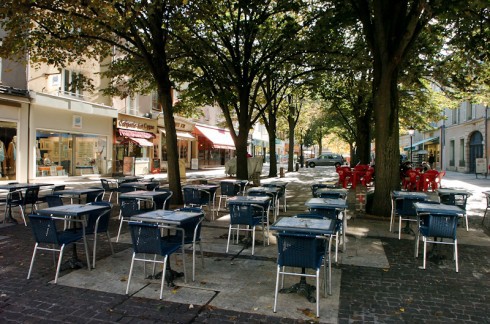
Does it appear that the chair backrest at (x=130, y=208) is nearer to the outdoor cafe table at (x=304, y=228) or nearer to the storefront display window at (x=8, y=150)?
the outdoor cafe table at (x=304, y=228)

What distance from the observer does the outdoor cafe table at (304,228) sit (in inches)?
177

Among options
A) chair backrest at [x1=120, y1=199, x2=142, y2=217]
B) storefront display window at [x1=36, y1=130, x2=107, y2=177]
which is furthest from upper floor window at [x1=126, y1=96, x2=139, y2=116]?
chair backrest at [x1=120, y1=199, x2=142, y2=217]

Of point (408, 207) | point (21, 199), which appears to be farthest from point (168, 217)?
point (21, 199)

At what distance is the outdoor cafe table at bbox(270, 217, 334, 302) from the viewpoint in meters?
4.48

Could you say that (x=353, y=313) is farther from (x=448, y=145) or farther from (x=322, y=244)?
(x=448, y=145)

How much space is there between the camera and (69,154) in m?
21.8

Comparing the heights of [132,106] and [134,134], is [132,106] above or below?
above

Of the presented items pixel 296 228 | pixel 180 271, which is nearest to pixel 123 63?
pixel 180 271

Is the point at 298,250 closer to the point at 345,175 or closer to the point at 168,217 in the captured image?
the point at 168,217

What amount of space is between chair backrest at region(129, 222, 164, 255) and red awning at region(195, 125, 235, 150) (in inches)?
1169

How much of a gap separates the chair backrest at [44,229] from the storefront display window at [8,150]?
574 inches

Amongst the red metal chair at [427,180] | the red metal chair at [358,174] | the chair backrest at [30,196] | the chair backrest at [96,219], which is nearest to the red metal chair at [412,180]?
the red metal chair at [427,180]

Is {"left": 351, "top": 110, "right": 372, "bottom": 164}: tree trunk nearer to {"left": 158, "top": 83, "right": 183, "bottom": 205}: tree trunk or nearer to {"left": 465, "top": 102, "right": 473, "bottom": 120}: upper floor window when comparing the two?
{"left": 158, "top": 83, "right": 183, "bottom": 205}: tree trunk

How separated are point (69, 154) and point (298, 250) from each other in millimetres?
Result: 20463
